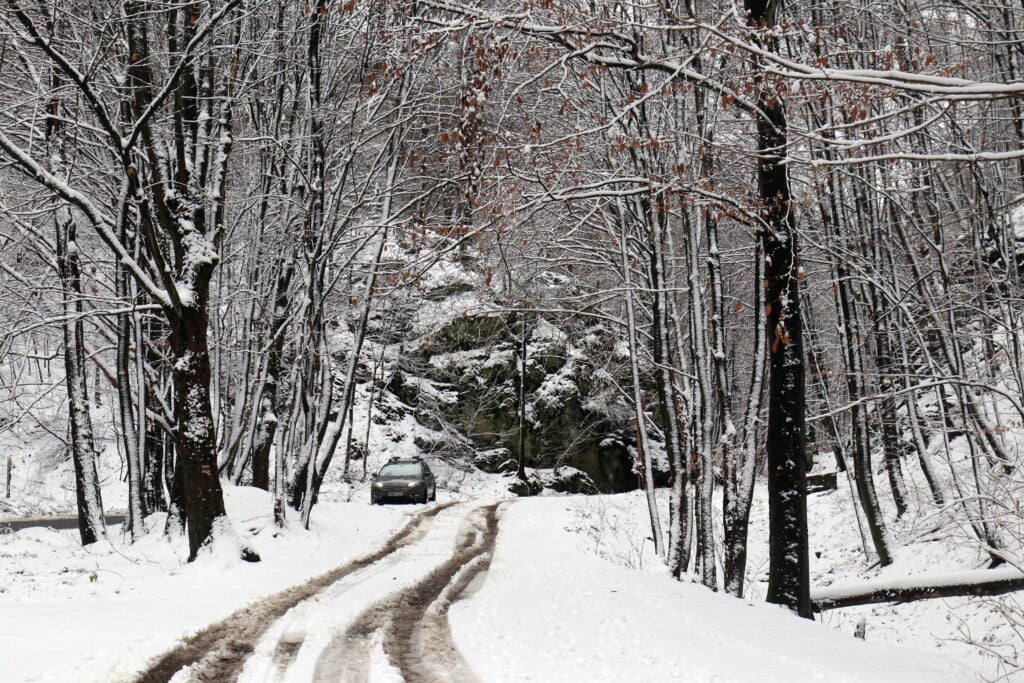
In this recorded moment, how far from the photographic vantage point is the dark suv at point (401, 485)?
24797 mm

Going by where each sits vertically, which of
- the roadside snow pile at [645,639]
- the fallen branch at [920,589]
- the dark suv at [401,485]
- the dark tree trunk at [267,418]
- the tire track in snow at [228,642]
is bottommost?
the fallen branch at [920,589]

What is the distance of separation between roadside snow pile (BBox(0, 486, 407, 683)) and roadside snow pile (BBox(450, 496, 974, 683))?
2684mm

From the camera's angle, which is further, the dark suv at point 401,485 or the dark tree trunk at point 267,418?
the dark suv at point 401,485

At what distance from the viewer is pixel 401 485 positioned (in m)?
24.9

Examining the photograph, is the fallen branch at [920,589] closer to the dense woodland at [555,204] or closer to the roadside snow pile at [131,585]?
the dense woodland at [555,204]

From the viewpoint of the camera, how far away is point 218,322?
18.2 meters

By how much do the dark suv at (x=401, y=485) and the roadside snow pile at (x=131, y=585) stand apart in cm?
575

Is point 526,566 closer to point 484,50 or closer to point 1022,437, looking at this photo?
point 484,50

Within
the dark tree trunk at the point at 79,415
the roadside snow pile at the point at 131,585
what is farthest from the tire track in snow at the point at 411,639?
the dark tree trunk at the point at 79,415

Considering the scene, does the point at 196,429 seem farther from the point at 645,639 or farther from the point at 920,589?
the point at 920,589

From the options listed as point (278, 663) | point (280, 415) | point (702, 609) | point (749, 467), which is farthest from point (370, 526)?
point (278, 663)

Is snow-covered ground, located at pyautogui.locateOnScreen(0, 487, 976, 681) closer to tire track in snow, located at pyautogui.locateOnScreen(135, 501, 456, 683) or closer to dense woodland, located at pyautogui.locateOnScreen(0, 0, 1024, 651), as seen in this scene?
tire track in snow, located at pyautogui.locateOnScreen(135, 501, 456, 683)

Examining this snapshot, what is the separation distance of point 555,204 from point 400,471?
1635 centimetres

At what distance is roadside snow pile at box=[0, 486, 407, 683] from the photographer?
5.66m
